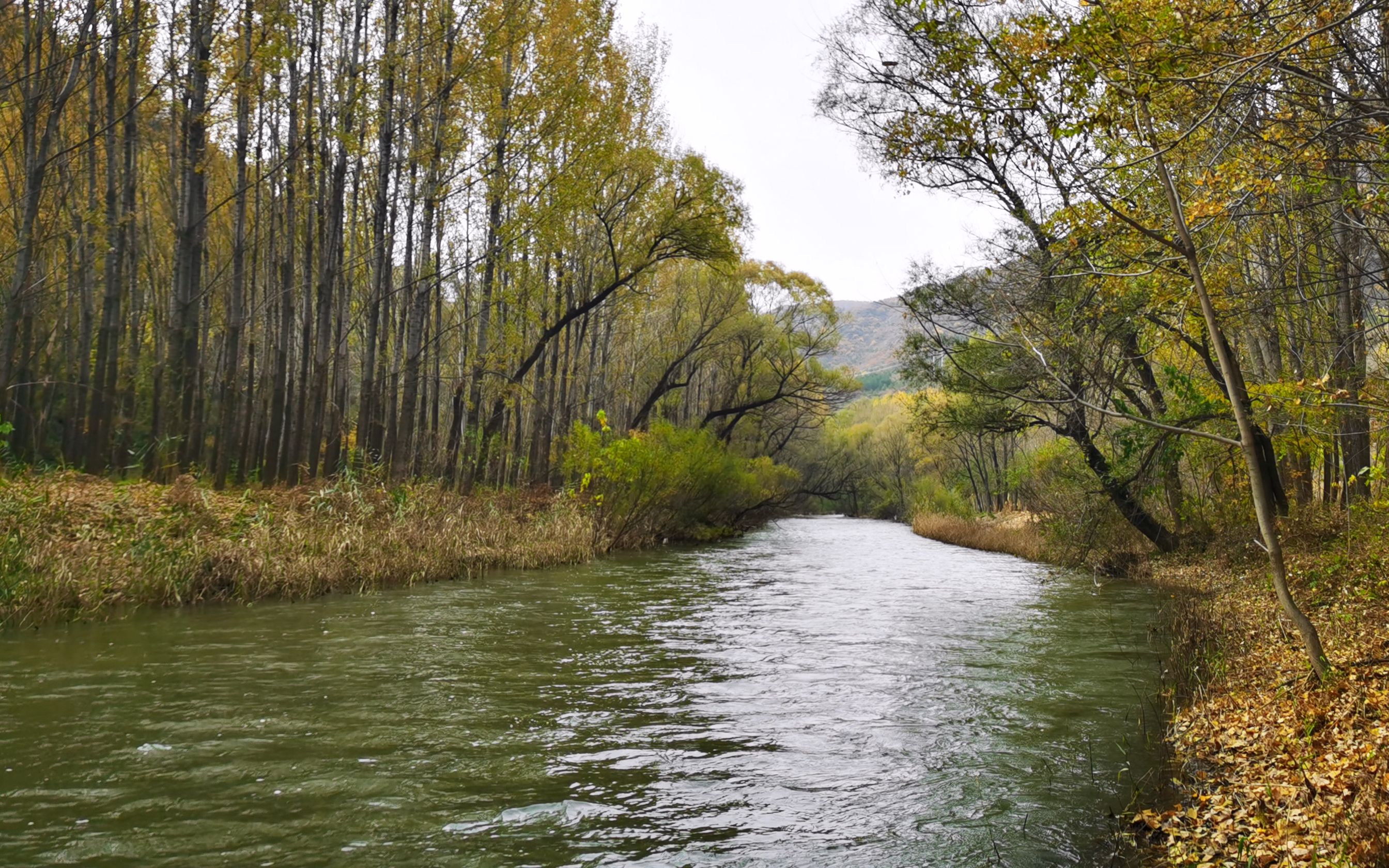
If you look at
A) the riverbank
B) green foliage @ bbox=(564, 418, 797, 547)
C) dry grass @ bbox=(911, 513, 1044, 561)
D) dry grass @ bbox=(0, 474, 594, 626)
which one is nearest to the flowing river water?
the riverbank

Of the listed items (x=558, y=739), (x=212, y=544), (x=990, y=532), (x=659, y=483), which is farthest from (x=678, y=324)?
(x=558, y=739)

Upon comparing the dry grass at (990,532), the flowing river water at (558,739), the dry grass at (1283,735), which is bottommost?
the dry grass at (990,532)

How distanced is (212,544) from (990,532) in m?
25.0

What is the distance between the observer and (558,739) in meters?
6.01

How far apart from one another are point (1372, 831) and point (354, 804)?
467 centimetres

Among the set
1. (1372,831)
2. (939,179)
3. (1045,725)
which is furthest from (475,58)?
(1372,831)

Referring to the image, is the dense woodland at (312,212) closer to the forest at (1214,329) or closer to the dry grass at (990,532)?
the forest at (1214,329)

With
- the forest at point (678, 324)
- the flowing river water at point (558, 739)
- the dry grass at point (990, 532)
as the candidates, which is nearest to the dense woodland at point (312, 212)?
the forest at point (678, 324)

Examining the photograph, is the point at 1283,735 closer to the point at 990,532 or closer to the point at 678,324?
the point at 990,532

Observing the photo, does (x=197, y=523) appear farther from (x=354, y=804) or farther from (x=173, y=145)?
(x=173, y=145)

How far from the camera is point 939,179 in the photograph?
14000 millimetres

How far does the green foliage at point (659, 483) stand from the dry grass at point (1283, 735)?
13.8 meters

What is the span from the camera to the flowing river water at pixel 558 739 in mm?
4309

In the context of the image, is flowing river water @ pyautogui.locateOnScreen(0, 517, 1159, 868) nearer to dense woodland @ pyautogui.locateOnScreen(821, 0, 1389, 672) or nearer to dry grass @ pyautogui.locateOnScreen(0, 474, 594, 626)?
dry grass @ pyautogui.locateOnScreen(0, 474, 594, 626)
